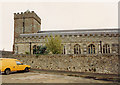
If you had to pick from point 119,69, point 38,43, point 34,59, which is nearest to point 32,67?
point 34,59

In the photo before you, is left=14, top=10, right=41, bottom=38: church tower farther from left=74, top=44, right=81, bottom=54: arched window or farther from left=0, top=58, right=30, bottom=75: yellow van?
left=0, top=58, right=30, bottom=75: yellow van

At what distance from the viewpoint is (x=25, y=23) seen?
33.3 m

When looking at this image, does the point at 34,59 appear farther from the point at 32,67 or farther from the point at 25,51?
the point at 25,51

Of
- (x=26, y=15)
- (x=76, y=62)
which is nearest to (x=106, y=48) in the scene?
(x=76, y=62)

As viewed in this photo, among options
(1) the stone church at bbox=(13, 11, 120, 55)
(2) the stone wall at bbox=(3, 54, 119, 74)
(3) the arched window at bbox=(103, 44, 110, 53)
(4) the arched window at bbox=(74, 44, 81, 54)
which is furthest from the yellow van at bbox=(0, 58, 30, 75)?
Answer: (3) the arched window at bbox=(103, 44, 110, 53)

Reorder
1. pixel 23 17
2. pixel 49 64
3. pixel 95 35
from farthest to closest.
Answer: pixel 23 17
pixel 95 35
pixel 49 64

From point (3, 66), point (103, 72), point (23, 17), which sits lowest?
point (103, 72)

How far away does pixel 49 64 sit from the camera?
18.4m

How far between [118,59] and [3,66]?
13.5 m

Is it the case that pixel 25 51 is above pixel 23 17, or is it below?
below

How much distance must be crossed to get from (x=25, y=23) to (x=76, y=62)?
69.1ft

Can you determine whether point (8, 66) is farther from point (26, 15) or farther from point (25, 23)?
point (26, 15)

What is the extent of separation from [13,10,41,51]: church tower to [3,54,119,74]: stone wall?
14244 millimetres

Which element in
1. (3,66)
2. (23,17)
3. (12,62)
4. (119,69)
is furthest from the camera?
(23,17)
